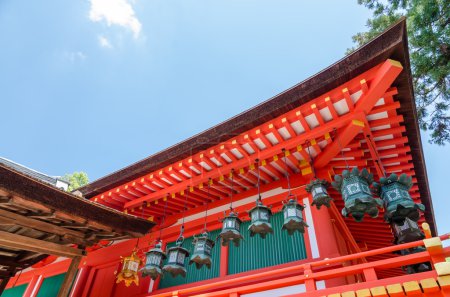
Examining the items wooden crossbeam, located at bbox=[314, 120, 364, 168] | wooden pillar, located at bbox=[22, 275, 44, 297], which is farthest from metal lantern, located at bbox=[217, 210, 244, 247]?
wooden pillar, located at bbox=[22, 275, 44, 297]

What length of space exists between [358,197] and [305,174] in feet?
6.03

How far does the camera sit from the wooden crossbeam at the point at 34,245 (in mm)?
4945

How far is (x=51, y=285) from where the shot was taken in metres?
7.81

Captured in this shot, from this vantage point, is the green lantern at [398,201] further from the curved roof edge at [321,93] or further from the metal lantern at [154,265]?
the metal lantern at [154,265]

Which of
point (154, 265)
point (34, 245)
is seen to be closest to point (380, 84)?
point (154, 265)

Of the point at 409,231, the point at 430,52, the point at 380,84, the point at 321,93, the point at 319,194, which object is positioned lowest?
the point at 409,231

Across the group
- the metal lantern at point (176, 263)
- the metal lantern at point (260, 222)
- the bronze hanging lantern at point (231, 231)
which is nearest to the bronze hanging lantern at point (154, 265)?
the metal lantern at point (176, 263)

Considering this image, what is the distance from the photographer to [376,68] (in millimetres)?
4125

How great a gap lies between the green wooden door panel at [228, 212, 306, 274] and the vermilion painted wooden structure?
5.3 inches

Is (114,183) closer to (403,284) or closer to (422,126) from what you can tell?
(403,284)

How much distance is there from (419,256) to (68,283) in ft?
19.8

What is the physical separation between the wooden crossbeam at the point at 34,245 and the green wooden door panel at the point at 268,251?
10.9 ft

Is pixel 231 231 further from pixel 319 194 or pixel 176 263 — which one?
pixel 319 194

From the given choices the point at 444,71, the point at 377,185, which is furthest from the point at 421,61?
the point at 377,185
